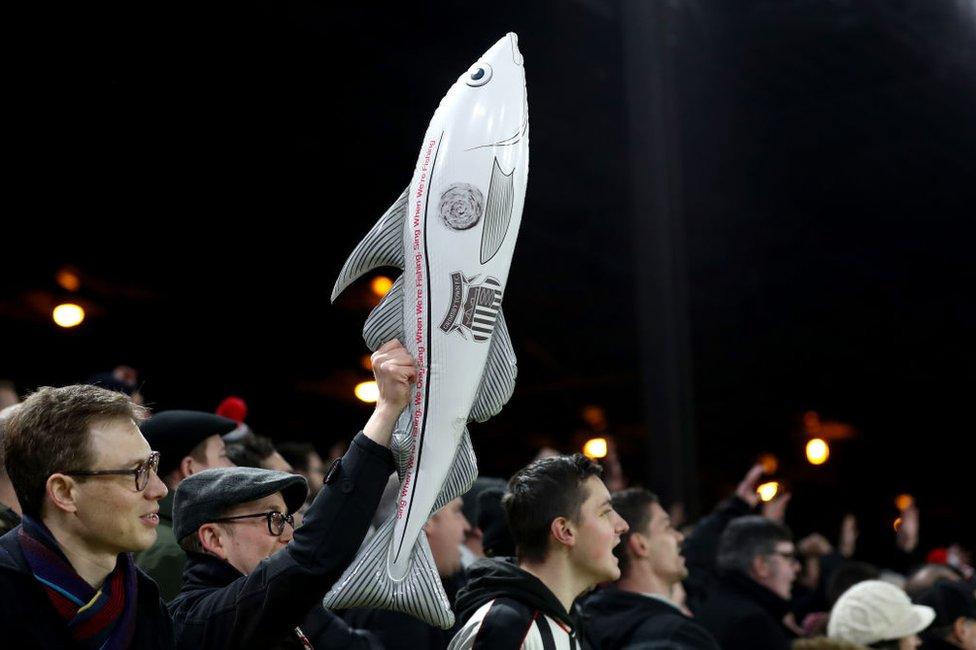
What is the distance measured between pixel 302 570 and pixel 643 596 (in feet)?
6.77

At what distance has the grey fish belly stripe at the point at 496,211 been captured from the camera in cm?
304

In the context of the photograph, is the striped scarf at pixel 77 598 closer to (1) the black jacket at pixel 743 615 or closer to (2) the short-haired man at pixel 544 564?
Result: (2) the short-haired man at pixel 544 564

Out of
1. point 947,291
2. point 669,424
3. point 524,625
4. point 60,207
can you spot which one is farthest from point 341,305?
point 524,625

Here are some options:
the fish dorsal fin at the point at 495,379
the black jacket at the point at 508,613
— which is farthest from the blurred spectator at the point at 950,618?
the fish dorsal fin at the point at 495,379

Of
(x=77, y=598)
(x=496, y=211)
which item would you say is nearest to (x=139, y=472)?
(x=77, y=598)

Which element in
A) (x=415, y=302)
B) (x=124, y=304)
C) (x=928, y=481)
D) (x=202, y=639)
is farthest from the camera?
(x=928, y=481)

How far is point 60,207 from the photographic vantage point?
10609 mm

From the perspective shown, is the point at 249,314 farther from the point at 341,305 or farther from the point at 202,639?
the point at 202,639

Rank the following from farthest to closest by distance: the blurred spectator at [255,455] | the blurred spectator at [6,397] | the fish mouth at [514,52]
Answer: the blurred spectator at [6,397] → the blurred spectator at [255,455] → the fish mouth at [514,52]

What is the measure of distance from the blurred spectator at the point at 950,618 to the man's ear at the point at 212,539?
3886mm

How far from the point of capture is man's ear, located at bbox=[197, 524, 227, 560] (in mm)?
3098

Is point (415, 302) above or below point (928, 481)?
above

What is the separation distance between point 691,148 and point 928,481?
7888mm

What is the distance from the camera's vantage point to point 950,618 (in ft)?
19.3
